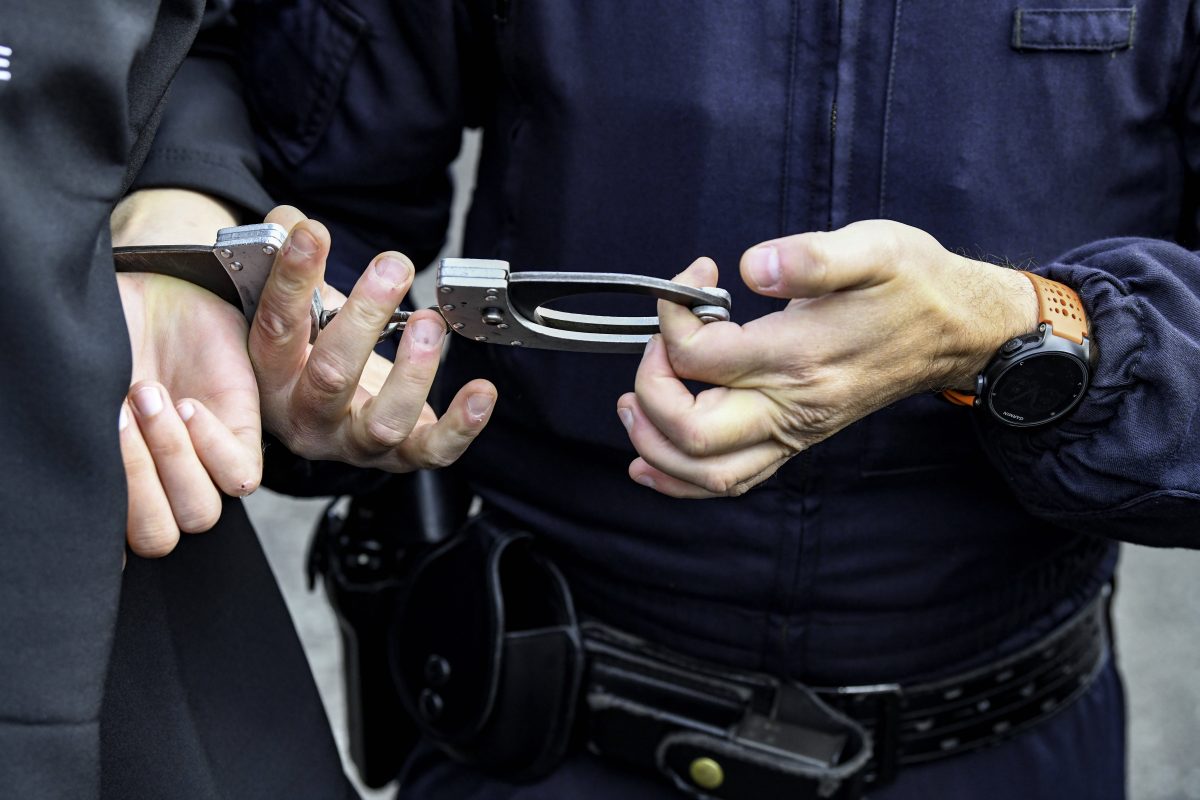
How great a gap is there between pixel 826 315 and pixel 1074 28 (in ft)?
1.19

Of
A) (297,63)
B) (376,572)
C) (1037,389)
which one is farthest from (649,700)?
(297,63)

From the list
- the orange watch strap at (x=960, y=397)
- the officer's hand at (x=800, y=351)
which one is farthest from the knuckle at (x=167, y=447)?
the orange watch strap at (x=960, y=397)

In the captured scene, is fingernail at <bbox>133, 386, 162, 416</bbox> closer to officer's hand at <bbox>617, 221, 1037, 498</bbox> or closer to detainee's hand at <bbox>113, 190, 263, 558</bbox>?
detainee's hand at <bbox>113, 190, 263, 558</bbox>

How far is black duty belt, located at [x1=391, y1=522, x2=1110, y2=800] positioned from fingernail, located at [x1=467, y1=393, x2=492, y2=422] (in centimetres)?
32

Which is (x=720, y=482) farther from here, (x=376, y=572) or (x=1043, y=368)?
(x=376, y=572)

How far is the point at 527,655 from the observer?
1.16m

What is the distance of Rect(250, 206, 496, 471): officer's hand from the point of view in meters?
0.80

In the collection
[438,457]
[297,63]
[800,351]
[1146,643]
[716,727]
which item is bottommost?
[1146,643]

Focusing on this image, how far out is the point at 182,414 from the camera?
2.48ft

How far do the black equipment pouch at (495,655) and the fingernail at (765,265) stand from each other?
0.50 m

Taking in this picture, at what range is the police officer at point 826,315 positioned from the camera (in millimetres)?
864

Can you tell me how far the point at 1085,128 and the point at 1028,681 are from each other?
524 mm

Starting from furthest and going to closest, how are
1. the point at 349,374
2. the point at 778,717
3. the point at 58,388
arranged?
the point at 778,717
the point at 349,374
the point at 58,388

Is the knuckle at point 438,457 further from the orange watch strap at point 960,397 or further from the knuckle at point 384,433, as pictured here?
the orange watch strap at point 960,397
